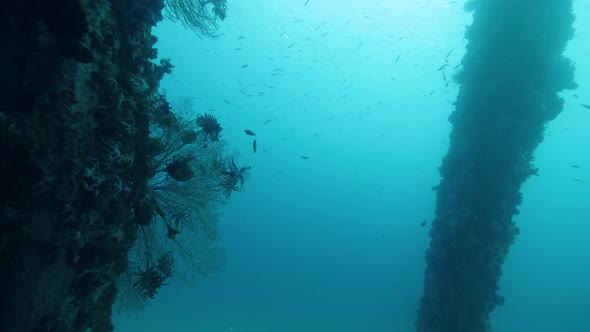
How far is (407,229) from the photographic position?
92.8m

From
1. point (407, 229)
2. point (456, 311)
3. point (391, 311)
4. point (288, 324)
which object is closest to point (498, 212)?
point (456, 311)

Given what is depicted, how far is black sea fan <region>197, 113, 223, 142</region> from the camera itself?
649 cm

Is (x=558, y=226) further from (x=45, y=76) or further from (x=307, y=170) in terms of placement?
(x=45, y=76)

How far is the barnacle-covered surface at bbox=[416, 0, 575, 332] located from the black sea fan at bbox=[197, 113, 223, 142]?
8641mm

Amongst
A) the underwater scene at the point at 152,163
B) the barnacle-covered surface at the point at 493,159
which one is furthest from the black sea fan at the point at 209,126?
the barnacle-covered surface at the point at 493,159

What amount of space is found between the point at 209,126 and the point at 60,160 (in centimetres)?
360

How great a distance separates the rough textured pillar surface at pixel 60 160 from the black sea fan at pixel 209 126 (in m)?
2.40

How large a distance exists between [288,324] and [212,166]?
3743cm

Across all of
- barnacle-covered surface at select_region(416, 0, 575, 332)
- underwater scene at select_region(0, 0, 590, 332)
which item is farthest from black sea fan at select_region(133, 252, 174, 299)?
barnacle-covered surface at select_region(416, 0, 575, 332)

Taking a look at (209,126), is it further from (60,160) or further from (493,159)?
(493,159)

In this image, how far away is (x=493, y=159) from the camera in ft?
36.0

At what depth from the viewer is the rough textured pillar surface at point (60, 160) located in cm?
297

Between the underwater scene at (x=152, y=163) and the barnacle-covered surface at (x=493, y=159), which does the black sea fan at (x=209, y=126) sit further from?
the barnacle-covered surface at (x=493, y=159)

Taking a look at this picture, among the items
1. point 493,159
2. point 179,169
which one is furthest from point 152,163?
point 493,159
